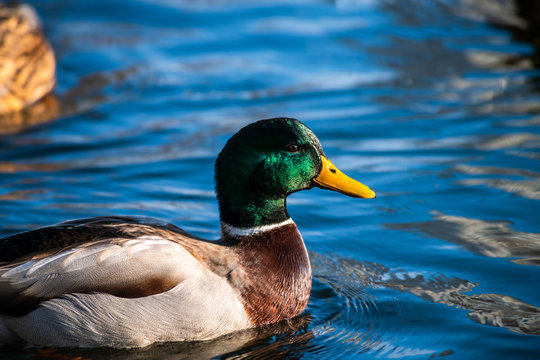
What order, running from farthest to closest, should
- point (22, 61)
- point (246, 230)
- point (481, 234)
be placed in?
point (22, 61) → point (481, 234) → point (246, 230)

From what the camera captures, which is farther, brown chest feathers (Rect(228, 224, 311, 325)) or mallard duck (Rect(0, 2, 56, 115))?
mallard duck (Rect(0, 2, 56, 115))

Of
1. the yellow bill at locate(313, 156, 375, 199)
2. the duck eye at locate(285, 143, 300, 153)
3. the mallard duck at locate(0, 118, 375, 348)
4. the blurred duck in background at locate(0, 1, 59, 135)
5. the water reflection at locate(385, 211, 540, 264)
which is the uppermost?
the blurred duck in background at locate(0, 1, 59, 135)

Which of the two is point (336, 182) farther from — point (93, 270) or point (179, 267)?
point (93, 270)

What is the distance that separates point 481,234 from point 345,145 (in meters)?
2.50

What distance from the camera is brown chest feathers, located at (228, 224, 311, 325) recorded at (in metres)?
5.21

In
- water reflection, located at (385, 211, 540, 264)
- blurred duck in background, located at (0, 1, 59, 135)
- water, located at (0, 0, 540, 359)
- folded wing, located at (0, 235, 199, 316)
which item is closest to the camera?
folded wing, located at (0, 235, 199, 316)

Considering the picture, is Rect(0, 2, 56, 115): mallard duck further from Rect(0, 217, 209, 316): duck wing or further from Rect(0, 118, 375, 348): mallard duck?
Rect(0, 217, 209, 316): duck wing

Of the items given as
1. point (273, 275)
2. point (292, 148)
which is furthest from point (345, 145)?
point (273, 275)

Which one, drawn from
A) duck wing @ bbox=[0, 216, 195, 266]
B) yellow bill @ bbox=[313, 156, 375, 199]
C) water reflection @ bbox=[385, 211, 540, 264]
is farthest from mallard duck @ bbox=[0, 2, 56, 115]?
yellow bill @ bbox=[313, 156, 375, 199]

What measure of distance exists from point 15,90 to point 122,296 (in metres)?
5.98

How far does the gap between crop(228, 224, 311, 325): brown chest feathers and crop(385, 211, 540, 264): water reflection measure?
1.69m

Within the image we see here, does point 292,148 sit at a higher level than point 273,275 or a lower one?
higher

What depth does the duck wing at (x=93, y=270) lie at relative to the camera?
188 inches

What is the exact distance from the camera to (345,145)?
8898 mm
